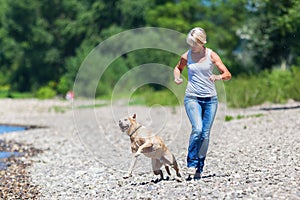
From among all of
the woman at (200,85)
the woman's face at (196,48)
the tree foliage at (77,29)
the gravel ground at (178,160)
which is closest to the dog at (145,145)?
the gravel ground at (178,160)

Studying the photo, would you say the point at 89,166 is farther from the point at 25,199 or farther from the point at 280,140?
the point at 280,140

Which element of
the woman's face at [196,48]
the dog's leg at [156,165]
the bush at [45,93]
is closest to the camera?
the woman's face at [196,48]

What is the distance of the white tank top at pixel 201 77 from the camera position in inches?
347

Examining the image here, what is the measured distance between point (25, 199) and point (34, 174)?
2.78m

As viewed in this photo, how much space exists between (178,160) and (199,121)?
11.7 ft

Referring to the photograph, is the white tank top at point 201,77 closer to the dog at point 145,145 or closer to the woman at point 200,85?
the woman at point 200,85

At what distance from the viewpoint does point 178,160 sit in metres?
12.3

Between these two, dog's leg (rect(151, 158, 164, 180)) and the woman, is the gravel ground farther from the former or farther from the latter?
the woman

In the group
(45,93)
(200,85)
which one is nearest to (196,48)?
(200,85)

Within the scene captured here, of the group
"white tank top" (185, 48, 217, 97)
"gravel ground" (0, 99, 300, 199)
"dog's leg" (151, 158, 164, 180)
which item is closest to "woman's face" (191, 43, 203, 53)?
"white tank top" (185, 48, 217, 97)

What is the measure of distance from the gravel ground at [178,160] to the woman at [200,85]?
0.75 m

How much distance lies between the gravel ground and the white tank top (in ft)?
4.30

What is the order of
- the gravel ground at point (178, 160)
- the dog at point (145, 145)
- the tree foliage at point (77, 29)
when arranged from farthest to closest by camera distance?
the tree foliage at point (77, 29) < the dog at point (145, 145) < the gravel ground at point (178, 160)

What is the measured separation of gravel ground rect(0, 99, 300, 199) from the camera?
→ 8.38 meters
